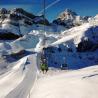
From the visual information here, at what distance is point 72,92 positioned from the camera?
25844 mm

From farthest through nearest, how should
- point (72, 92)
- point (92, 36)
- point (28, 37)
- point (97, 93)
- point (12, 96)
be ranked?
1. point (28, 37)
2. point (92, 36)
3. point (12, 96)
4. point (72, 92)
5. point (97, 93)

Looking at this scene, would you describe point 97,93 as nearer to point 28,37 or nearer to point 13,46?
point 13,46

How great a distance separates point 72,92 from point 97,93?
7.97 feet

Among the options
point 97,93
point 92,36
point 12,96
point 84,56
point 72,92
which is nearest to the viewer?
point 97,93

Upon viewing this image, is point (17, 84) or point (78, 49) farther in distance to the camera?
point (78, 49)

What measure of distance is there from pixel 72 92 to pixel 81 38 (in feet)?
329

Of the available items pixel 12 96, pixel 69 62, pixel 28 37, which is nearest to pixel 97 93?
pixel 12 96

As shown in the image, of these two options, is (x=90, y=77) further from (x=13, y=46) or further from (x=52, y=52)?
(x=13, y=46)

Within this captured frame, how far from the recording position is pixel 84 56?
119m

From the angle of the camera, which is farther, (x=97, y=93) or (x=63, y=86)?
(x=63, y=86)

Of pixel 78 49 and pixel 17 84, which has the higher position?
pixel 17 84

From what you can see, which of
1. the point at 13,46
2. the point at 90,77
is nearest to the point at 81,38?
the point at 13,46

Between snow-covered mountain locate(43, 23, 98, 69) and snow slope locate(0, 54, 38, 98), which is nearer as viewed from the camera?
snow slope locate(0, 54, 38, 98)

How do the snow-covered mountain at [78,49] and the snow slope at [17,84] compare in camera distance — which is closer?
the snow slope at [17,84]
